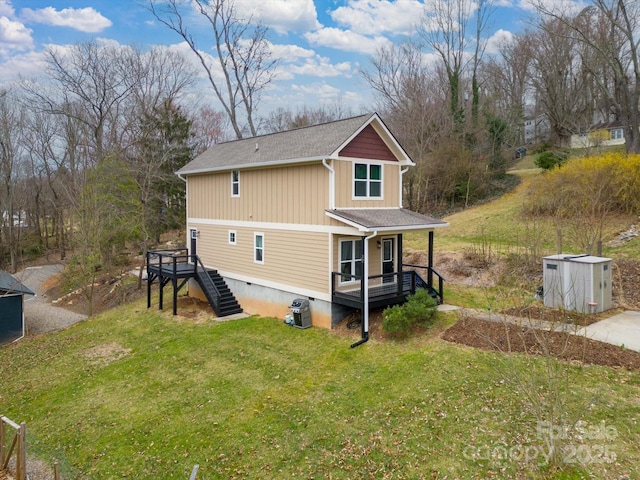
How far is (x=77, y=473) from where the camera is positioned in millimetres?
7027

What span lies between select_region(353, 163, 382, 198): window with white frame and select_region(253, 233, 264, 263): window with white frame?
4.13 m

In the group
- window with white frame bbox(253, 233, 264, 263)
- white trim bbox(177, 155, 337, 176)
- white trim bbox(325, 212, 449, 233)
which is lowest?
window with white frame bbox(253, 233, 264, 263)

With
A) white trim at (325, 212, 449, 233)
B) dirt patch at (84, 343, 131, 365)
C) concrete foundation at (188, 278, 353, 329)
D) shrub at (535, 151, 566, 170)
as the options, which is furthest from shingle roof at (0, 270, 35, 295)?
shrub at (535, 151, 566, 170)

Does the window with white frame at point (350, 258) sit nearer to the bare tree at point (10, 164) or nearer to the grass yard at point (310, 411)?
the grass yard at point (310, 411)

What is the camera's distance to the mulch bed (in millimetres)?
8039

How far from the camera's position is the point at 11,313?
1647 cm

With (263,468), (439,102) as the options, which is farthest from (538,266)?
(439,102)

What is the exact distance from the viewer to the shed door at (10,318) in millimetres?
16188

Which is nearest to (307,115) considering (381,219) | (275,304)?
(275,304)

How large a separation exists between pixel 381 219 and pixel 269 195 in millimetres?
4403

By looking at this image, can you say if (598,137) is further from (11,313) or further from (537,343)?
(11,313)

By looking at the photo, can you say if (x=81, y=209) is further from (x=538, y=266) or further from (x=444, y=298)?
(x=538, y=266)

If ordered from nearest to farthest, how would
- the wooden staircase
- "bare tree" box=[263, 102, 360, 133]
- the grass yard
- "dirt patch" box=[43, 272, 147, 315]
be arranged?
the grass yard
the wooden staircase
"dirt patch" box=[43, 272, 147, 315]
"bare tree" box=[263, 102, 360, 133]

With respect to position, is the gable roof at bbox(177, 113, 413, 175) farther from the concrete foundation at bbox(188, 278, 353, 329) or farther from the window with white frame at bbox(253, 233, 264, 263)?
the concrete foundation at bbox(188, 278, 353, 329)
